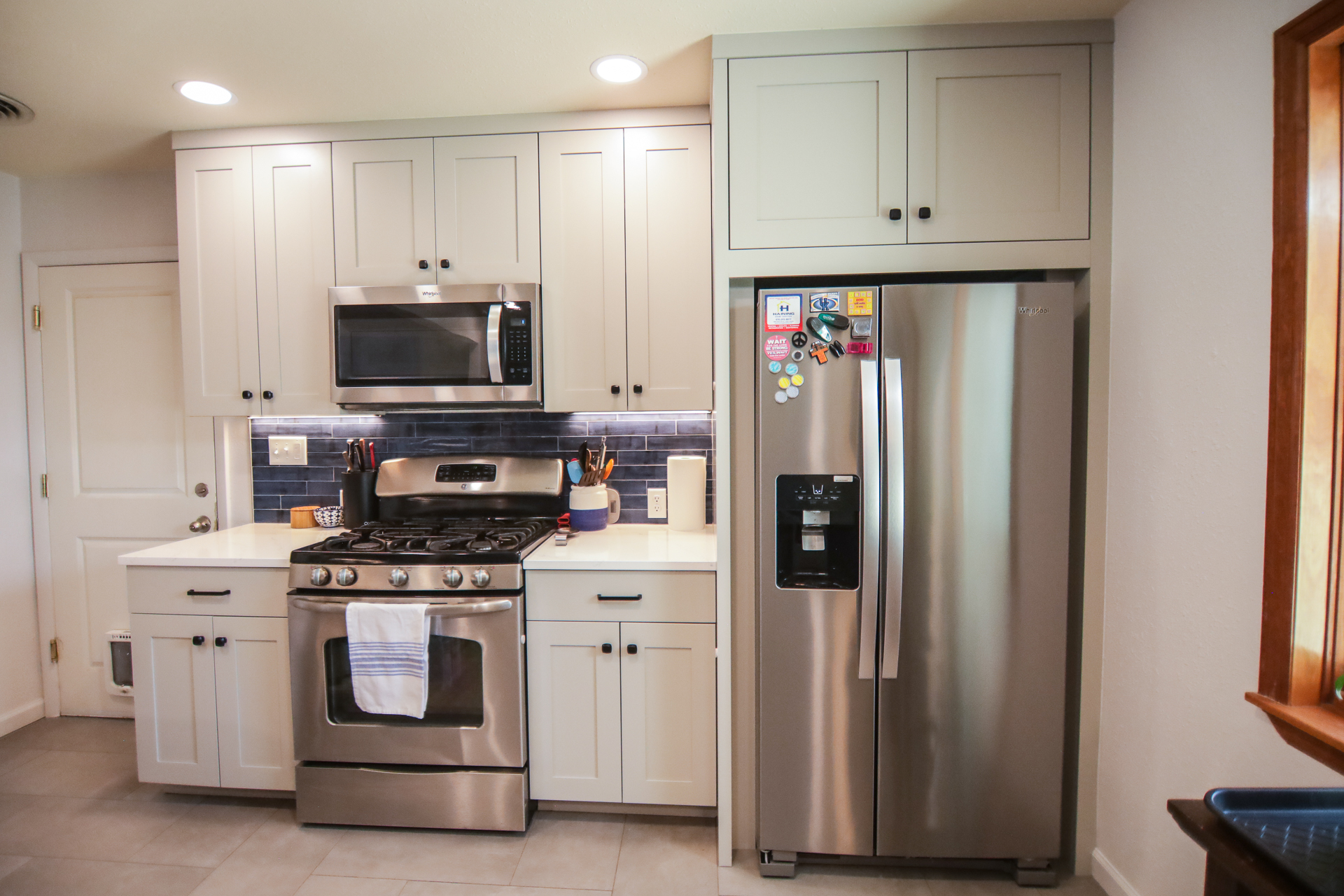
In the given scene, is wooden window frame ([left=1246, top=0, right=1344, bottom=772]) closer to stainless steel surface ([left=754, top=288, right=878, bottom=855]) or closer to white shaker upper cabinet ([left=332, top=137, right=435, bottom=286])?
stainless steel surface ([left=754, top=288, right=878, bottom=855])

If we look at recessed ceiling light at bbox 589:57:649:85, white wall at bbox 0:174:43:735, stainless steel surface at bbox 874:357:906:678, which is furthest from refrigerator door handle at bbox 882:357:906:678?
white wall at bbox 0:174:43:735

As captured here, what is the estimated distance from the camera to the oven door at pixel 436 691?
197 cm

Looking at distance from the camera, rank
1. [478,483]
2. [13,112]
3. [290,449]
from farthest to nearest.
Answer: [290,449], [478,483], [13,112]

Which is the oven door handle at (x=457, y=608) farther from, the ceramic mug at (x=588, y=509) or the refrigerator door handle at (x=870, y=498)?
the refrigerator door handle at (x=870, y=498)

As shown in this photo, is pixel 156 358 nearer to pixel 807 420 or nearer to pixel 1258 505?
pixel 807 420

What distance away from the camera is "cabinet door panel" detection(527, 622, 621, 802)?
6.60 feet

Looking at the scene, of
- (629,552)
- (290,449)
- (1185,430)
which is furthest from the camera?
(290,449)

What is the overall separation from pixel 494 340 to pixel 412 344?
321mm

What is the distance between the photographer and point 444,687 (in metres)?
2.00

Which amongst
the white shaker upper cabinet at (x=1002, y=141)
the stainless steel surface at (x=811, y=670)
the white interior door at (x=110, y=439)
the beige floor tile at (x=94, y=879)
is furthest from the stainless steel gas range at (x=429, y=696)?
the white shaker upper cabinet at (x=1002, y=141)

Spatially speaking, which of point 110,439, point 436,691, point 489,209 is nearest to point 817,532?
point 436,691

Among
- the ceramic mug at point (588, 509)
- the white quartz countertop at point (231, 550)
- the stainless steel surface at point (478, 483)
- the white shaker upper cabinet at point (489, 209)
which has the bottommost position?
the white quartz countertop at point (231, 550)

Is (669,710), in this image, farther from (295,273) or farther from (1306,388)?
(295,273)

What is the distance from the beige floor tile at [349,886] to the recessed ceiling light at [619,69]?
247 centimetres
